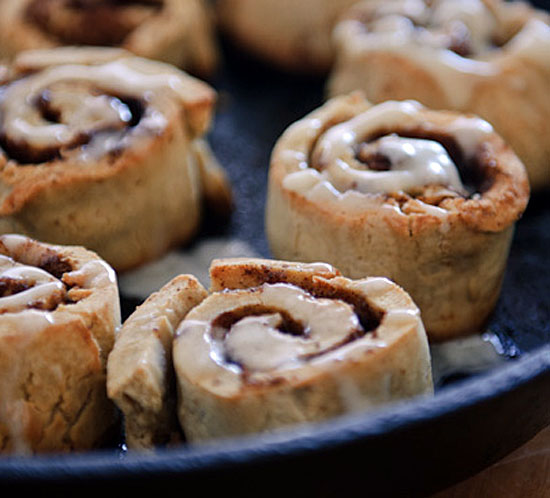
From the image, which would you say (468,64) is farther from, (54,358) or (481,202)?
(54,358)

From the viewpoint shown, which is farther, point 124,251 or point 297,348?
point 124,251

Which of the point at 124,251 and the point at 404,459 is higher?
the point at 404,459

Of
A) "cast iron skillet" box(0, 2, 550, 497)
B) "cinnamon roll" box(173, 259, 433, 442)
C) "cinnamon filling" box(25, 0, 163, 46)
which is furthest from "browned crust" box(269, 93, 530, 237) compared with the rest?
"cinnamon filling" box(25, 0, 163, 46)

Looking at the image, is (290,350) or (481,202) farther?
(481,202)

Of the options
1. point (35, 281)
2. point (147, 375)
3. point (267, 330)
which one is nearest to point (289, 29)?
point (35, 281)

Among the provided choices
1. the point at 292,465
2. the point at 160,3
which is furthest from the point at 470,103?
the point at 292,465

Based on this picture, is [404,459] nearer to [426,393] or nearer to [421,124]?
[426,393]
